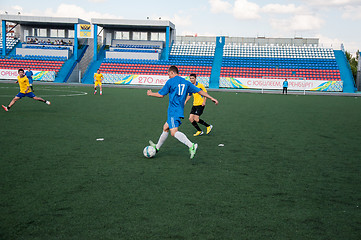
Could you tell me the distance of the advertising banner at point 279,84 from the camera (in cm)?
4219

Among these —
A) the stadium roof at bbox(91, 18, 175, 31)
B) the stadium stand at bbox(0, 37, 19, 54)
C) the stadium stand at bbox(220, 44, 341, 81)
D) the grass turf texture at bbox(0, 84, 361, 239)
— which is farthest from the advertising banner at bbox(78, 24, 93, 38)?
the grass turf texture at bbox(0, 84, 361, 239)

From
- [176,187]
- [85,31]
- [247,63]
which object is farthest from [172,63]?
[176,187]

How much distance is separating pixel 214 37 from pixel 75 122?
49159 mm

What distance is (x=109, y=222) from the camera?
400cm

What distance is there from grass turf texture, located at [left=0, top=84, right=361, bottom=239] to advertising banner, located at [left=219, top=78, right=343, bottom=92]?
33.7 m

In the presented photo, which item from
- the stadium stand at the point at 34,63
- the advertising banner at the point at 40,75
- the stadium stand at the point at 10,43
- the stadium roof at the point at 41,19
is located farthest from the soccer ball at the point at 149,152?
the stadium stand at the point at 10,43

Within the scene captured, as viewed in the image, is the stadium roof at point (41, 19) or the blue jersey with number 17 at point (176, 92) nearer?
the blue jersey with number 17 at point (176, 92)

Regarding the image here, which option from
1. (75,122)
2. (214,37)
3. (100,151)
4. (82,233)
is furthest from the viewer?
(214,37)

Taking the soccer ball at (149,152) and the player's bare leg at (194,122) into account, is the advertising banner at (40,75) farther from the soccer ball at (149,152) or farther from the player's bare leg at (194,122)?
the soccer ball at (149,152)

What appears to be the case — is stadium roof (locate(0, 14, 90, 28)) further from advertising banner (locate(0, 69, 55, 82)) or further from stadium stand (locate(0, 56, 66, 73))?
advertising banner (locate(0, 69, 55, 82))

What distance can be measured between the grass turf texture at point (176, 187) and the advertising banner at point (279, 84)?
111 ft

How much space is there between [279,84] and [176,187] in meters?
39.5

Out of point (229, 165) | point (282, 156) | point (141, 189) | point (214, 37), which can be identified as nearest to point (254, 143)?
point (282, 156)

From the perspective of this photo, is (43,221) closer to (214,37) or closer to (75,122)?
(75,122)
